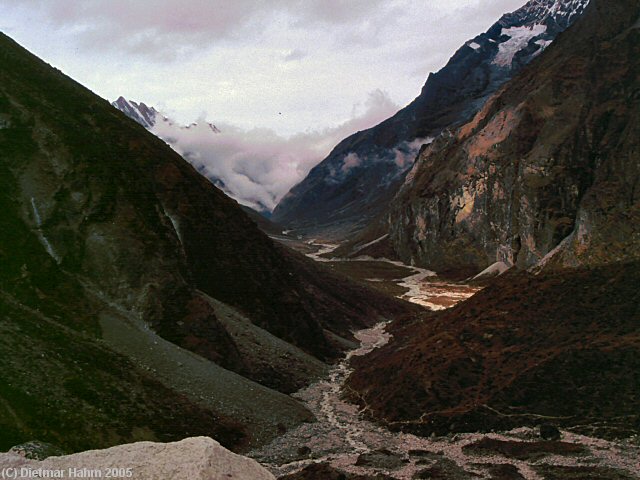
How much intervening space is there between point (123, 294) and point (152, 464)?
33967mm

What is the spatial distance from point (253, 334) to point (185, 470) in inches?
1641

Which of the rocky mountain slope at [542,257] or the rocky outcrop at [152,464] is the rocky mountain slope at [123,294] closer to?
the rocky mountain slope at [542,257]

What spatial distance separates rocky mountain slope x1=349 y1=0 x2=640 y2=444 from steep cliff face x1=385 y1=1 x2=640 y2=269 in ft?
1.26

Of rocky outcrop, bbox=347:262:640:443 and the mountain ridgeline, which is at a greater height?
the mountain ridgeline

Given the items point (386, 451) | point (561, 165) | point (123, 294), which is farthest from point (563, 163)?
point (123, 294)

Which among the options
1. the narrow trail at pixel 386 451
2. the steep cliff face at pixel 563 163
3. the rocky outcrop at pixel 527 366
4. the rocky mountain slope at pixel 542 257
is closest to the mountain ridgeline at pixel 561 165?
the steep cliff face at pixel 563 163

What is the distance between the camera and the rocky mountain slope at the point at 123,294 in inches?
1320

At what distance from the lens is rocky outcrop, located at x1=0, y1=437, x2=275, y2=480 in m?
13.1

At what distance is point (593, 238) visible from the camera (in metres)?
93.0

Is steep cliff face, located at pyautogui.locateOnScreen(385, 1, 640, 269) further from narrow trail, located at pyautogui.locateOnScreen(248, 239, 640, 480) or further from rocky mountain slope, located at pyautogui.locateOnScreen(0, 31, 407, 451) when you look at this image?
rocky mountain slope, located at pyautogui.locateOnScreen(0, 31, 407, 451)

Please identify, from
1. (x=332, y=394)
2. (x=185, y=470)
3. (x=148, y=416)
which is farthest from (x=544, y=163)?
(x=185, y=470)

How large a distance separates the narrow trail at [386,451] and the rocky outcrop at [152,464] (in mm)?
20331

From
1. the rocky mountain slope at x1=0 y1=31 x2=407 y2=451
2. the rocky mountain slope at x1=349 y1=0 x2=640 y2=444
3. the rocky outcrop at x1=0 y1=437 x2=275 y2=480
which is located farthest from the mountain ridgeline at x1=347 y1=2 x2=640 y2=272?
the rocky outcrop at x1=0 y1=437 x2=275 y2=480

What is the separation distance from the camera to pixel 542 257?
122625 mm
